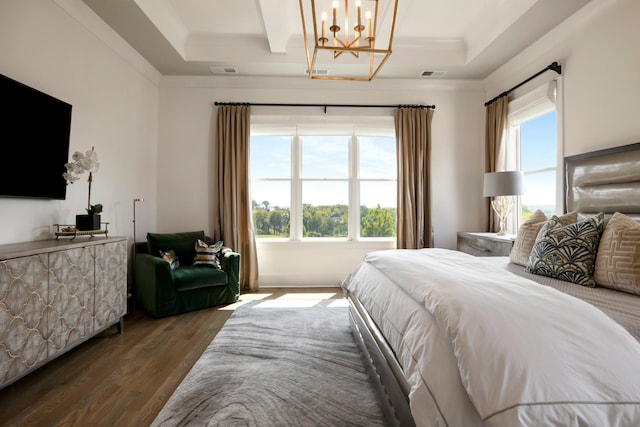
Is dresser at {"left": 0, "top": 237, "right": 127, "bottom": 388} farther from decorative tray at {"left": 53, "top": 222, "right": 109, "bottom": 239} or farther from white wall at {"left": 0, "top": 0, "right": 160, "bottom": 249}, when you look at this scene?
white wall at {"left": 0, "top": 0, "right": 160, "bottom": 249}

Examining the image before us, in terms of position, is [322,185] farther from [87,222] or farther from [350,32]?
[87,222]

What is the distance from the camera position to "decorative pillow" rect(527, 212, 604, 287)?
183cm

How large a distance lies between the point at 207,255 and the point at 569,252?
11.3 feet

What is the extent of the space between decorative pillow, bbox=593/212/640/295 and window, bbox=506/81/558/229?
5.54 feet

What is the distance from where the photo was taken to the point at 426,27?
3.75 metres

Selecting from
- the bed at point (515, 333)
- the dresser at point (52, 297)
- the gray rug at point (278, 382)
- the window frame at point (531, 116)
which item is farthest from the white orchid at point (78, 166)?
the window frame at point (531, 116)

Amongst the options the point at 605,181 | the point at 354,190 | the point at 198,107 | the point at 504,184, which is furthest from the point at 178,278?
the point at 605,181

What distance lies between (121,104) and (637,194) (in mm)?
4989

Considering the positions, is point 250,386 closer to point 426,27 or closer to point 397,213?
point 397,213

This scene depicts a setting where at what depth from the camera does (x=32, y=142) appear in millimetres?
2369

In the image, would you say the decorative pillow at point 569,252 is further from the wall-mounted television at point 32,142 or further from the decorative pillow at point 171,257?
the wall-mounted television at point 32,142

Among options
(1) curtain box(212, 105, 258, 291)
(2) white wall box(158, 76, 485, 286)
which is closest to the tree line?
(2) white wall box(158, 76, 485, 286)

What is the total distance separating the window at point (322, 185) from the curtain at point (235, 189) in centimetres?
29

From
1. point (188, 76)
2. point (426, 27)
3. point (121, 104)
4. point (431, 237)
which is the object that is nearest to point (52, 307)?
point (121, 104)
